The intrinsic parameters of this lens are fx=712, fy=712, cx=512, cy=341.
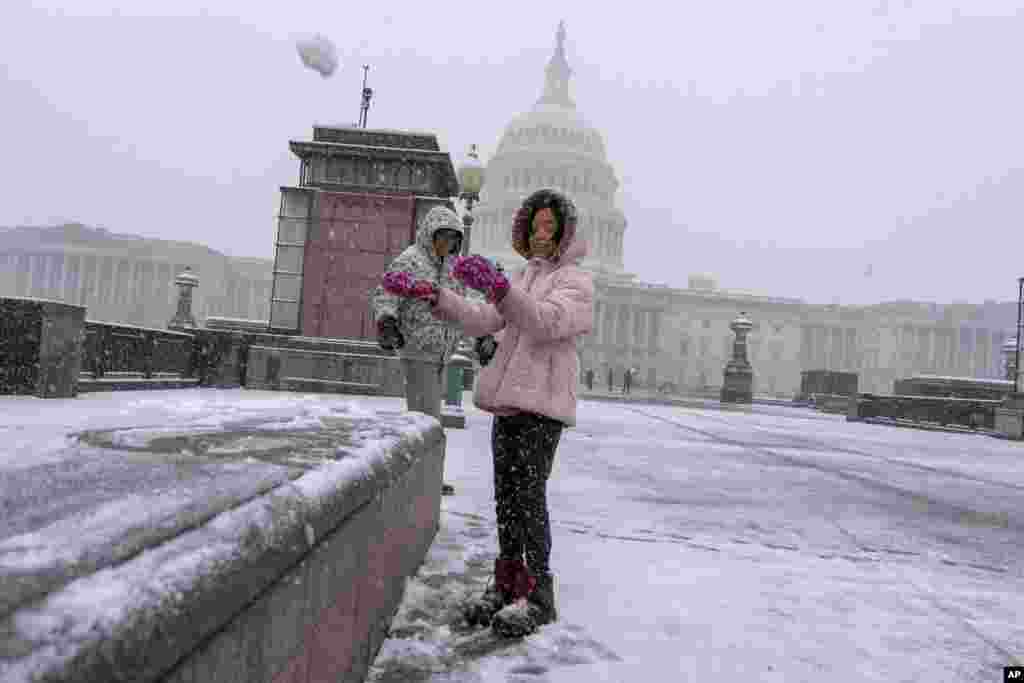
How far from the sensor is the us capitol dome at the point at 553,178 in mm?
74000

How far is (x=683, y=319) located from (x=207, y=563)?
3055 inches

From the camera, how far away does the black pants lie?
2.34 m

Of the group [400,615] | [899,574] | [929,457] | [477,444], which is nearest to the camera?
[400,615]

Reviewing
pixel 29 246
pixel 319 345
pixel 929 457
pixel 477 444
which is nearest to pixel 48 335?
pixel 477 444

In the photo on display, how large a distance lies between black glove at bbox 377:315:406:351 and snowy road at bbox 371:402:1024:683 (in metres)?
0.92

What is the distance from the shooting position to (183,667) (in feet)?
2.36

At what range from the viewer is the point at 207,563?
31.6 inches

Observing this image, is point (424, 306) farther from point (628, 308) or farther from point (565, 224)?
point (628, 308)

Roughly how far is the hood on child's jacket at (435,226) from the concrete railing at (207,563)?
1933 mm

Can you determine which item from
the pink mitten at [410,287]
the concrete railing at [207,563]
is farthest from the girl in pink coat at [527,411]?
the concrete railing at [207,563]

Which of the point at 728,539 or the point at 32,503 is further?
the point at 728,539

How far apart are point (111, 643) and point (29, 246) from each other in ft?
328

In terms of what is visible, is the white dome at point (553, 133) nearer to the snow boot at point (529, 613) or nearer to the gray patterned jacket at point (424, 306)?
the gray patterned jacket at point (424, 306)

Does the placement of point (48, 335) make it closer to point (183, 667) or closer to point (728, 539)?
point (728, 539)
